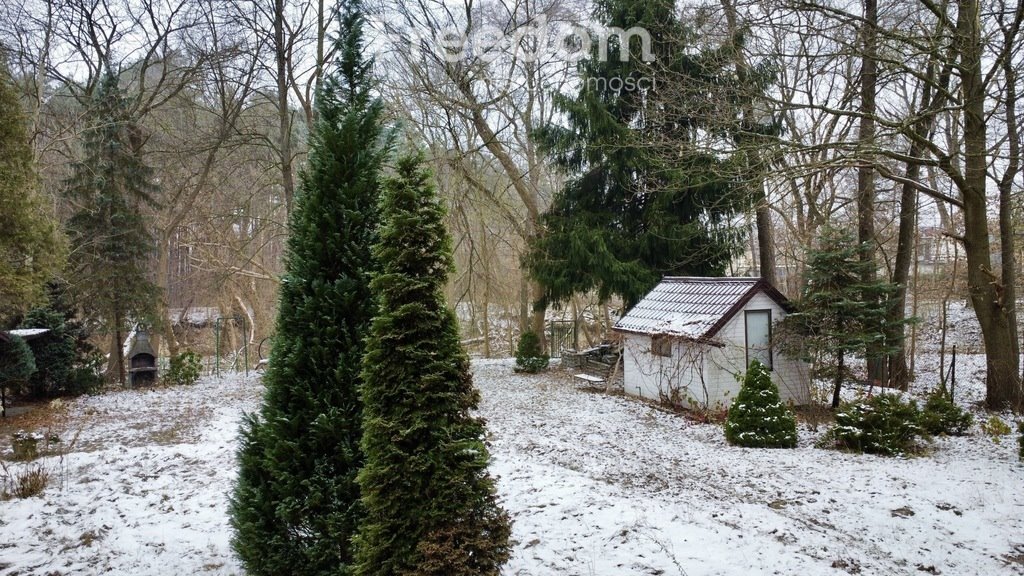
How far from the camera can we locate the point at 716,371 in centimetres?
1077

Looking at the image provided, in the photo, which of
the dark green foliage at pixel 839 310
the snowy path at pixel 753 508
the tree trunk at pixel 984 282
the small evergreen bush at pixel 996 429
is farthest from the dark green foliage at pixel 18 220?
the small evergreen bush at pixel 996 429

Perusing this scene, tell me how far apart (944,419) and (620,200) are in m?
9.25

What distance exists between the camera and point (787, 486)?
595 centimetres

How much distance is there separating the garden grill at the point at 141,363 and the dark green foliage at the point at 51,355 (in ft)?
6.51

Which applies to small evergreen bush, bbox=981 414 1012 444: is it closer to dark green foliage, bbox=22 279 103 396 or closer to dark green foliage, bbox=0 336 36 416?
dark green foliage, bbox=0 336 36 416

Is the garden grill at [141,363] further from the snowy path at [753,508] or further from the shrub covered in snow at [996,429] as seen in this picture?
the shrub covered in snow at [996,429]

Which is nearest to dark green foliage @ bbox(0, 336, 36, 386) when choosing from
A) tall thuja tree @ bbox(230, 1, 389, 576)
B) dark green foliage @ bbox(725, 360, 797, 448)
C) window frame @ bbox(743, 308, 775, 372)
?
tall thuja tree @ bbox(230, 1, 389, 576)

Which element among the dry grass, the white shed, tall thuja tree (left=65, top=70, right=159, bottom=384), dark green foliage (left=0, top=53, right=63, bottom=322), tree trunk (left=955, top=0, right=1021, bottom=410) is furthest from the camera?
tall thuja tree (left=65, top=70, right=159, bottom=384)

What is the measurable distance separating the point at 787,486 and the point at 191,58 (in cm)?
1777

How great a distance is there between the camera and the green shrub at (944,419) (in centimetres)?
823

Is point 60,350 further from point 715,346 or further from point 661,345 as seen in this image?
point 715,346

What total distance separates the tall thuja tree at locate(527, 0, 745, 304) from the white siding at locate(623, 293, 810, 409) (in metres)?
3.50

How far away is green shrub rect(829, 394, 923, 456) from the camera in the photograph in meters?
7.51

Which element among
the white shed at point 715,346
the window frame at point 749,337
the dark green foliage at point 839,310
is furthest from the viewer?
the window frame at point 749,337
